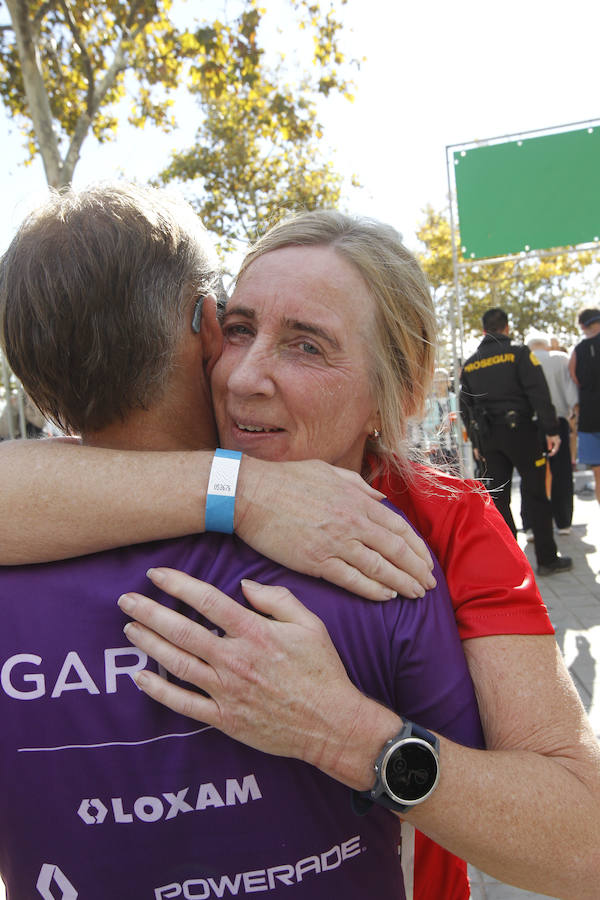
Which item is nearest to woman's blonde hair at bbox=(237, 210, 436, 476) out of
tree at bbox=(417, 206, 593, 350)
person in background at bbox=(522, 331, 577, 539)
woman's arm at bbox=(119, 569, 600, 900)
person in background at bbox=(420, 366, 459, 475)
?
person in background at bbox=(420, 366, 459, 475)

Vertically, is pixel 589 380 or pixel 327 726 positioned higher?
pixel 327 726

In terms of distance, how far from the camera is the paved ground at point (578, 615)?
2750mm

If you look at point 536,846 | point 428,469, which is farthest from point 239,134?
point 536,846

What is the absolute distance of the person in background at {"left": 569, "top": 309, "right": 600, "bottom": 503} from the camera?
7008 millimetres

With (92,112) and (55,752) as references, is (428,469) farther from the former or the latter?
(92,112)

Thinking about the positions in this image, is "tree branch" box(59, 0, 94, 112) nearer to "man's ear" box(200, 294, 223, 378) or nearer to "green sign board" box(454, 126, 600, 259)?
"green sign board" box(454, 126, 600, 259)

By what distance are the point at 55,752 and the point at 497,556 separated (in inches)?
35.3

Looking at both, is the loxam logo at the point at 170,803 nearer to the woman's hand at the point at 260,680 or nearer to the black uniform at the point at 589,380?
the woman's hand at the point at 260,680

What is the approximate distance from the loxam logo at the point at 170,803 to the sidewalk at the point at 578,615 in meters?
2.08

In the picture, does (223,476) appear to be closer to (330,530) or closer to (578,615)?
(330,530)

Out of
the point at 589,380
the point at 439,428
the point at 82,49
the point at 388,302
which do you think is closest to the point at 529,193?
the point at 589,380

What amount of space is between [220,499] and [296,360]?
510mm

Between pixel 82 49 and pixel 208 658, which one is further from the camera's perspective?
pixel 82 49

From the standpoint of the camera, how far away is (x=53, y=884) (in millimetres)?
1173
